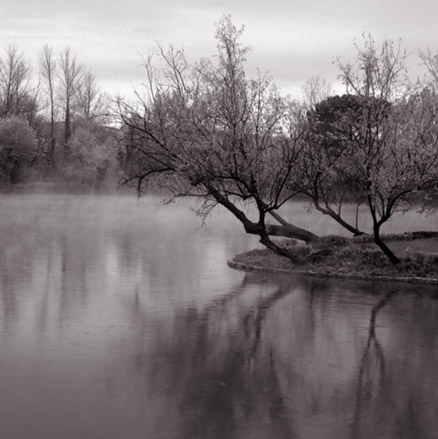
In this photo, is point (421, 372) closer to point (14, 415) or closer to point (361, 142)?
point (14, 415)

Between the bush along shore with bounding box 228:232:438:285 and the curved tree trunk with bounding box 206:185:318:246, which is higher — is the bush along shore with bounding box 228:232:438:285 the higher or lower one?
the lower one

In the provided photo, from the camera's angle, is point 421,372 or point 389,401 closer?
point 389,401

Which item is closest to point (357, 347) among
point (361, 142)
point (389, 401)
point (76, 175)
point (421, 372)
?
point (421, 372)

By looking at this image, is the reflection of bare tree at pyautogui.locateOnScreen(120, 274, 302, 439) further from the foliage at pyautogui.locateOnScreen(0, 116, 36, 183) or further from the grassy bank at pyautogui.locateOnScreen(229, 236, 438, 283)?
the foliage at pyautogui.locateOnScreen(0, 116, 36, 183)

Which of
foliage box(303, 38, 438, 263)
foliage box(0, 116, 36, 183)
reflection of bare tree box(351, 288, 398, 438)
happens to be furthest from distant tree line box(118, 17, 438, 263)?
foliage box(0, 116, 36, 183)

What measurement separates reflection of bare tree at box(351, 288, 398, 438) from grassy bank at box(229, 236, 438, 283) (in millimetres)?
8093

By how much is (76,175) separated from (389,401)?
279 feet

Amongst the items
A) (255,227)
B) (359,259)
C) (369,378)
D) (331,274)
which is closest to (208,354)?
(369,378)

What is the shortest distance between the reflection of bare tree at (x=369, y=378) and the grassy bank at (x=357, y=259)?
8.09 metres

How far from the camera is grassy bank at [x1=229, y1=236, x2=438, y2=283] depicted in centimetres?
2319

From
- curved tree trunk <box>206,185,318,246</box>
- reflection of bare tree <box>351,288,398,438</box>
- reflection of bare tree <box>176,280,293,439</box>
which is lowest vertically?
reflection of bare tree <box>351,288,398,438</box>

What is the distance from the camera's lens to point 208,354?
497 inches

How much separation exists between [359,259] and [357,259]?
81 millimetres

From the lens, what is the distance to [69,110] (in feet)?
326
